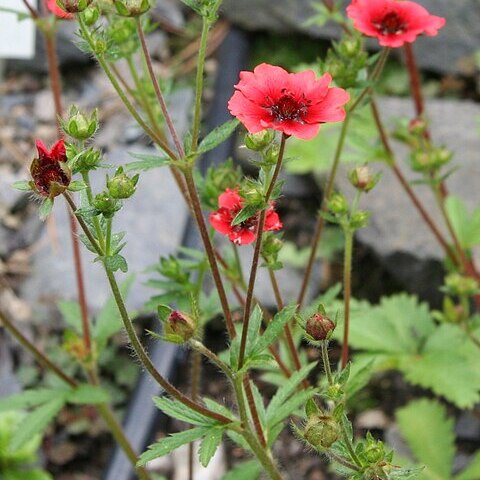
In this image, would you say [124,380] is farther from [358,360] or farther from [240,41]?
[240,41]

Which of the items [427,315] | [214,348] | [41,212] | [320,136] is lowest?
[214,348]

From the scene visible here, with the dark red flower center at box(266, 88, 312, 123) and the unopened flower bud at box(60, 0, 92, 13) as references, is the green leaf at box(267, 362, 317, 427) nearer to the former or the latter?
the dark red flower center at box(266, 88, 312, 123)

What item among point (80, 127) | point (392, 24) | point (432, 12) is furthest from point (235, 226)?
point (432, 12)

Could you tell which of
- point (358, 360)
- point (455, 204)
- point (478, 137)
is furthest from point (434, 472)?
point (478, 137)

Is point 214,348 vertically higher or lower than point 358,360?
lower

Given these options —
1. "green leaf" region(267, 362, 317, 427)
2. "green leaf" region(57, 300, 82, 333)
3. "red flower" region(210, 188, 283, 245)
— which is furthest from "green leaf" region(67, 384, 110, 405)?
"red flower" region(210, 188, 283, 245)

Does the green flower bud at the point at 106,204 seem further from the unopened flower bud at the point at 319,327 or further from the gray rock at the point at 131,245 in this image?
the gray rock at the point at 131,245

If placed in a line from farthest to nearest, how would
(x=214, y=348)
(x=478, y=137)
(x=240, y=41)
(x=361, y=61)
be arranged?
(x=240, y=41) → (x=478, y=137) → (x=214, y=348) → (x=361, y=61)
